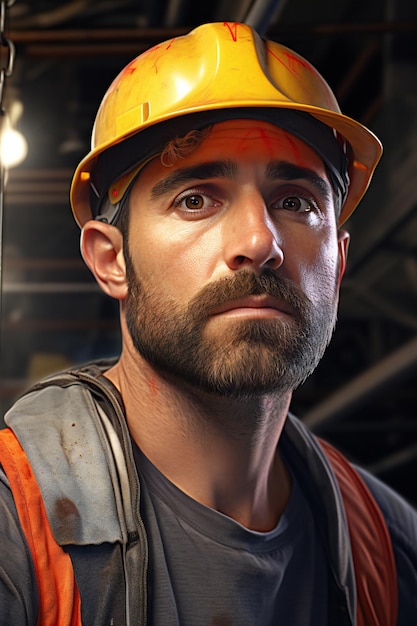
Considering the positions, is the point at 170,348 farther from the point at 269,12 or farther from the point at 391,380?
the point at 391,380

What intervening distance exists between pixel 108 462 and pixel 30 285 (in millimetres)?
3575

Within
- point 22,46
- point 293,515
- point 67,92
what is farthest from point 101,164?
point 67,92

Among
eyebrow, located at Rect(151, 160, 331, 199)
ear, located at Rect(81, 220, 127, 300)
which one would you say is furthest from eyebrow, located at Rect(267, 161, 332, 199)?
ear, located at Rect(81, 220, 127, 300)

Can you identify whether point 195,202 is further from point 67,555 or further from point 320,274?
point 67,555

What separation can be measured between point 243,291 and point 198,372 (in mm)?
200

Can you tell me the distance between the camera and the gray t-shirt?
166 cm

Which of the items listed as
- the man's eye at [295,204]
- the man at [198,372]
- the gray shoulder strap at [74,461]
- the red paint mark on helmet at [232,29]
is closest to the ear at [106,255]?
the man at [198,372]

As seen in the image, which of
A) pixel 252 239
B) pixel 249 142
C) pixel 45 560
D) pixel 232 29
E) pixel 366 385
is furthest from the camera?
pixel 366 385

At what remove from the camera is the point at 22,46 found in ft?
9.53

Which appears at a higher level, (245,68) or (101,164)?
(245,68)

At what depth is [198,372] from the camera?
1674 millimetres

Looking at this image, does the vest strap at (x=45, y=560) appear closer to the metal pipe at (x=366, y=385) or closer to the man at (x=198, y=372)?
the man at (x=198, y=372)

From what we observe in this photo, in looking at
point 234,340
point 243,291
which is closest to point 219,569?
point 234,340

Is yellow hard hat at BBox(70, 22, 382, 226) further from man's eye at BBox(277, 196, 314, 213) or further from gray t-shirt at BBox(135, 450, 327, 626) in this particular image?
gray t-shirt at BBox(135, 450, 327, 626)
